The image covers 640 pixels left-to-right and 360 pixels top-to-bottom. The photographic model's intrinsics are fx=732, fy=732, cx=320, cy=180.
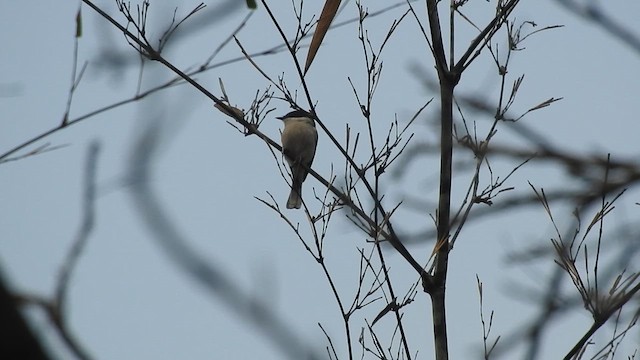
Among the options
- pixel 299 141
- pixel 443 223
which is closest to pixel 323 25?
pixel 443 223

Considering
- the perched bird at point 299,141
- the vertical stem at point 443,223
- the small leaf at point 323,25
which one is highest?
the perched bird at point 299,141

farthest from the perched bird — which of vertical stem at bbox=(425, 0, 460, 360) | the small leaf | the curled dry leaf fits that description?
vertical stem at bbox=(425, 0, 460, 360)

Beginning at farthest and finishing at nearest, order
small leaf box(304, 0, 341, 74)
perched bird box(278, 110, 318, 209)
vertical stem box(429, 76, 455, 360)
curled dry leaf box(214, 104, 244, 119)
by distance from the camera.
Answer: perched bird box(278, 110, 318, 209)
curled dry leaf box(214, 104, 244, 119)
small leaf box(304, 0, 341, 74)
vertical stem box(429, 76, 455, 360)

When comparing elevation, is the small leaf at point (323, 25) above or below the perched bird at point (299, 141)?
below

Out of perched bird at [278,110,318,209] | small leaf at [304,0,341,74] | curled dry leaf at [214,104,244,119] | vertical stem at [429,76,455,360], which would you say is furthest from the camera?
perched bird at [278,110,318,209]

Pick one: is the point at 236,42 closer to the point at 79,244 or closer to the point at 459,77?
the point at 459,77

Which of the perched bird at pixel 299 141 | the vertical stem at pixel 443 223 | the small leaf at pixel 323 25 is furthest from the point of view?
the perched bird at pixel 299 141

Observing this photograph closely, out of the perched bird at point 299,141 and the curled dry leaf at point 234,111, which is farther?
the perched bird at point 299,141

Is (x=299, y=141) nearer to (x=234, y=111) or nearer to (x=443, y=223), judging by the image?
(x=234, y=111)

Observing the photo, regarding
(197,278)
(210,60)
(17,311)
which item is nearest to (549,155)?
(197,278)

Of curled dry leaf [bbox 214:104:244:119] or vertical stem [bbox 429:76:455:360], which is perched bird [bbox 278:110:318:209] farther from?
vertical stem [bbox 429:76:455:360]

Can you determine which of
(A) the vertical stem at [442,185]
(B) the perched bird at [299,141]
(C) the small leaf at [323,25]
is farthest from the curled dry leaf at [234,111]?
(B) the perched bird at [299,141]

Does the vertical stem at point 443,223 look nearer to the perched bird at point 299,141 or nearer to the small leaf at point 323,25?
the small leaf at point 323,25

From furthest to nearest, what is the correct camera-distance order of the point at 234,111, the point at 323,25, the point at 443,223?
the point at 234,111, the point at 323,25, the point at 443,223
